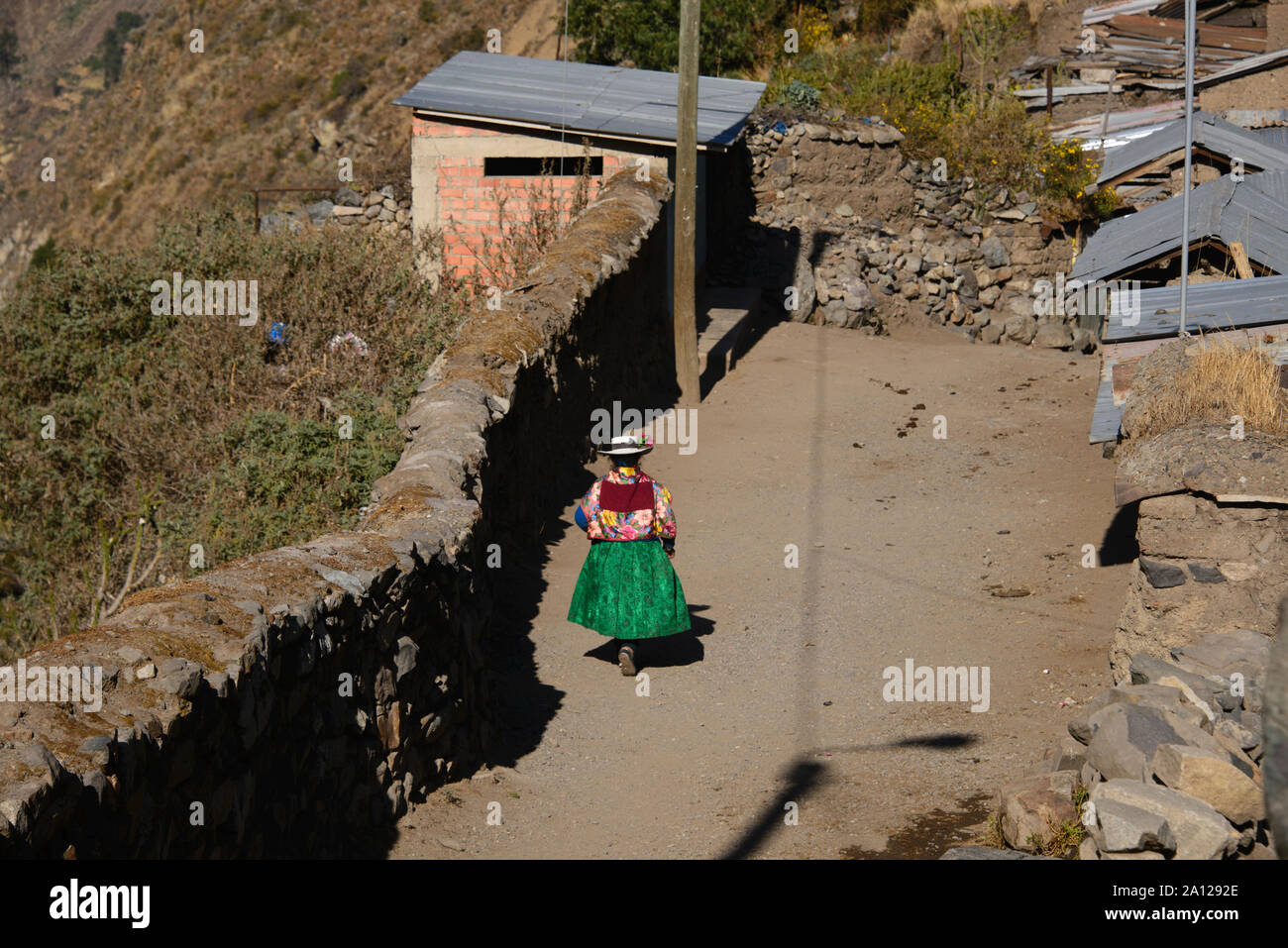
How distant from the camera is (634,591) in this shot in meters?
7.64

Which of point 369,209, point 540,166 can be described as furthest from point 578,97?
point 369,209

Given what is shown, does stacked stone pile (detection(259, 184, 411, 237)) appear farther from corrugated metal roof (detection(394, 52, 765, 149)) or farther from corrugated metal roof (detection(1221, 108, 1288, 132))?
corrugated metal roof (detection(1221, 108, 1288, 132))

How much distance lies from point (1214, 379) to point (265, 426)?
680 centimetres

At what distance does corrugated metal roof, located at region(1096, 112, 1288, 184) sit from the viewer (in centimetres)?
1471

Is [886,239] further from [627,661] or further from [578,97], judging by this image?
[627,661]

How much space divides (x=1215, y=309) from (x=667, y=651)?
481 cm

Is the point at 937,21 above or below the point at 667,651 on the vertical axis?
above

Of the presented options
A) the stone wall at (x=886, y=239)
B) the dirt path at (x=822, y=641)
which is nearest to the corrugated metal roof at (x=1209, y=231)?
the dirt path at (x=822, y=641)

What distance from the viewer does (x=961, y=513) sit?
1092cm

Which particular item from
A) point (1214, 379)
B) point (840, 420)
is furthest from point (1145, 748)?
point (840, 420)

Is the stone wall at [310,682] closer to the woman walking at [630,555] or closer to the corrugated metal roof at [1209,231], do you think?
the woman walking at [630,555]

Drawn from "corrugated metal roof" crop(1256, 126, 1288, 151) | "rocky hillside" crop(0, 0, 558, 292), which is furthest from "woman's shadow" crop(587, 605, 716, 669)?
"rocky hillside" crop(0, 0, 558, 292)

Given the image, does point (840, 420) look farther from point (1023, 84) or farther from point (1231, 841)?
point (1023, 84)

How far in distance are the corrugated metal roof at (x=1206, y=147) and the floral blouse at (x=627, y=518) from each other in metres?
10.1
